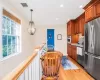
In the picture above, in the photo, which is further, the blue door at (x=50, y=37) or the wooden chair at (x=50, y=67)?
the blue door at (x=50, y=37)

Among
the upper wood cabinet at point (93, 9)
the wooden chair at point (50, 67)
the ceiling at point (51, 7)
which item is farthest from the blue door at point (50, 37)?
the wooden chair at point (50, 67)

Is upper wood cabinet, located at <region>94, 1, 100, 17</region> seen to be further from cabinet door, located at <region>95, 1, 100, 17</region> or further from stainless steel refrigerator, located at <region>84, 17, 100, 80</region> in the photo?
stainless steel refrigerator, located at <region>84, 17, 100, 80</region>

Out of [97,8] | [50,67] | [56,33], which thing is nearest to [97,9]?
[97,8]

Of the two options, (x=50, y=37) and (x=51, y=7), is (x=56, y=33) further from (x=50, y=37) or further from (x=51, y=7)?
(x=51, y=7)

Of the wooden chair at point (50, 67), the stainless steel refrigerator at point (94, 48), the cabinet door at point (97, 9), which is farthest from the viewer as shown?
the cabinet door at point (97, 9)

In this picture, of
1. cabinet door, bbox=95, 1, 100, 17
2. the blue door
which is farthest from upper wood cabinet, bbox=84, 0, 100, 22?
the blue door

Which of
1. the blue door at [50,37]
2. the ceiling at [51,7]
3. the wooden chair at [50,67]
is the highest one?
the ceiling at [51,7]

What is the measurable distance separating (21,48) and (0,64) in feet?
8.94

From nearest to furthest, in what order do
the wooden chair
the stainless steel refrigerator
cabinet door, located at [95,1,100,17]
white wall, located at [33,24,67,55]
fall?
the wooden chair, the stainless steel refrigerator, cabinet door, located at [95,1,100,17], white wall, located at [33,24,67,55]

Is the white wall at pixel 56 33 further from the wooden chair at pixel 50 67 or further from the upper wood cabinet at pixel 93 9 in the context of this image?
the wooden chair at pixel 50 67

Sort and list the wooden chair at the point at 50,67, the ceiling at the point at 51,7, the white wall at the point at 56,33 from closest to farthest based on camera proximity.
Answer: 1. the wooden chair at the point at 50,67
2. the ceiling at the point at 51,7
3. the white wall at the point at 56,33

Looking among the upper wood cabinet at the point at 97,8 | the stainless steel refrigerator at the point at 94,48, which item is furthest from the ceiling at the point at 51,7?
the stainless steel refrigerator at the point at 94,48

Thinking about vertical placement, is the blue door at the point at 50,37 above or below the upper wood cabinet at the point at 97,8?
below

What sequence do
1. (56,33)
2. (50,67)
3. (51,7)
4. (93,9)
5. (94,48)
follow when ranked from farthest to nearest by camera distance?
(56,33) < (51,7) < (93,9) < (94,48) < (50,67)
